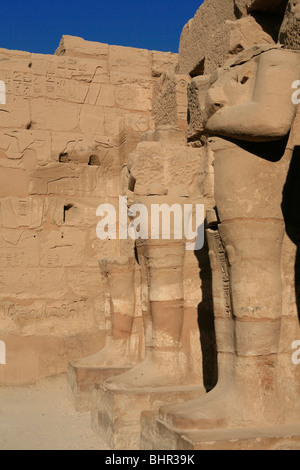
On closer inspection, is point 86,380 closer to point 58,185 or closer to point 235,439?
point 58,185

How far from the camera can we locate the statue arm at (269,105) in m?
3.37

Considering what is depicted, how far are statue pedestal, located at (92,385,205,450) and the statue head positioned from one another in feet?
8.28

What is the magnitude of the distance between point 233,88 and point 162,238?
1.60 metres

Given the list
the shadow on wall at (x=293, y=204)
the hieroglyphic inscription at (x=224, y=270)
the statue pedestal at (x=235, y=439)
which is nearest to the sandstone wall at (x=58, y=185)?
the hieroglyphic inscription at (x=224, y=270)

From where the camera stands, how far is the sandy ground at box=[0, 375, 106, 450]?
4.49m

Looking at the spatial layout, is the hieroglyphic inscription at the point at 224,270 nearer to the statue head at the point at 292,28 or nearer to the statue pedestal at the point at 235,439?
the statue pedestal at the point at 235,439

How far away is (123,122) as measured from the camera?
24.9ft

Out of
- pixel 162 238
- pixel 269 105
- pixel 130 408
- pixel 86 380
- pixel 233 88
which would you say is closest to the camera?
pixel 269 105

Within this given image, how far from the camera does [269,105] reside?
3357mm

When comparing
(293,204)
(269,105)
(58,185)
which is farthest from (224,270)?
(58,185)

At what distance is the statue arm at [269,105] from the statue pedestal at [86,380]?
289 cm

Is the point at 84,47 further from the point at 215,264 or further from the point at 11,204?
the point at 215,264

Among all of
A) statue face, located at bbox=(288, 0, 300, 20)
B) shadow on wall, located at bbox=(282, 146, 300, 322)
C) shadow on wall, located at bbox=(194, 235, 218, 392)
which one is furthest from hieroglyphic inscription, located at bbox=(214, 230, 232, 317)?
statue face, located at bbox=(288, 0, 300, 20)
